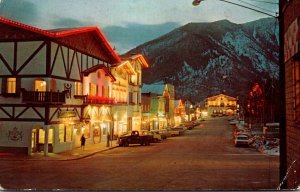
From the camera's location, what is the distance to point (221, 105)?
356 ft

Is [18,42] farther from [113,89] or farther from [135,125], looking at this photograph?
[135,125]

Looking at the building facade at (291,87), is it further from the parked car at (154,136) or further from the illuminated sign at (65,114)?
the parked car at (154,136)

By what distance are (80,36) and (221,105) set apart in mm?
86273

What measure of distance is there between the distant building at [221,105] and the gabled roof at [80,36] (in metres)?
74.7

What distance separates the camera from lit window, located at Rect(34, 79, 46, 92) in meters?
23.5

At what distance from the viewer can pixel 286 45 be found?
1010 centimetres

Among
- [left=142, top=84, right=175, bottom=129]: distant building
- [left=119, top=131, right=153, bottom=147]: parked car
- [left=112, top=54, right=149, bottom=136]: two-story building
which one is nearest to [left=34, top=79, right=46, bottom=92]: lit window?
[left=119, top=131, right=153, bottom=147]: parked car

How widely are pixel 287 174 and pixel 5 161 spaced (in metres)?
15.5

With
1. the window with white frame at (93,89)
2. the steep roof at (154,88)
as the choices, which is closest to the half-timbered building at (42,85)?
the window with white frame at (93,89)

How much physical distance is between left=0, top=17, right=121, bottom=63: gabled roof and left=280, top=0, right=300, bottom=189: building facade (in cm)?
1389

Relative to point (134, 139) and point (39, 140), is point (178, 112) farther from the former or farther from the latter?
Result: point (39, 140)

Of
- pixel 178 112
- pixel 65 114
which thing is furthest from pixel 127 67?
pixel 178 112

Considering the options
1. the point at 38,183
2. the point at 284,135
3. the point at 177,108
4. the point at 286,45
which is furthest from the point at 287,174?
the point at 177,108

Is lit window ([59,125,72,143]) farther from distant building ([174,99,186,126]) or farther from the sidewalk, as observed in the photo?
distant building ([174,99,186,126])
